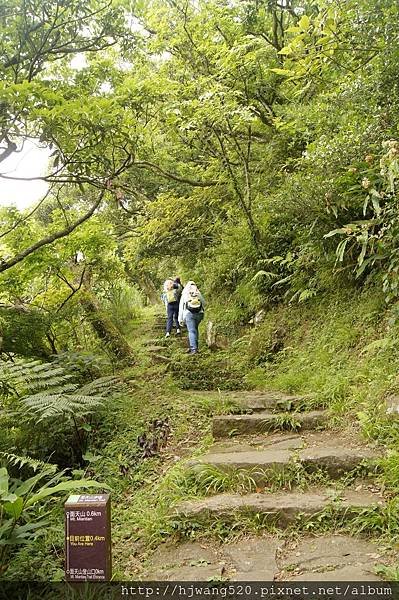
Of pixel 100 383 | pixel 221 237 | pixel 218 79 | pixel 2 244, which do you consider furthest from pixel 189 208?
pixel 100 383

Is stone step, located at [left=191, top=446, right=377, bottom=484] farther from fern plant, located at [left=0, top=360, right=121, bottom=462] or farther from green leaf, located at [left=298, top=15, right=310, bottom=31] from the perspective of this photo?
green leaf, located at [left=298, top=15, right=310, bottom=31]

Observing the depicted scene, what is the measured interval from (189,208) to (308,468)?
310 inches

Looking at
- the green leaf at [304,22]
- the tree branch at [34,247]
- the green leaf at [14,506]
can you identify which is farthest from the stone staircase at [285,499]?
the green leaf at [304,22]

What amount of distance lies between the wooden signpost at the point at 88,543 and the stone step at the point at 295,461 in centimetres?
147

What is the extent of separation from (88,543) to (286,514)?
5.13 ft

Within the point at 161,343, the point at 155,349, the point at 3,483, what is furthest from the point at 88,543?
the point at 161,343

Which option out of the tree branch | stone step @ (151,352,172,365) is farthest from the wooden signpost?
stone step @ (151,352,172,365)

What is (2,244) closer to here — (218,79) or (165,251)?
(218,79)

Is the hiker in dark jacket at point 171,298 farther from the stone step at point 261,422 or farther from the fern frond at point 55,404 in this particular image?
the fern frond at point 55,404

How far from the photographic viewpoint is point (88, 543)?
3.14 metres

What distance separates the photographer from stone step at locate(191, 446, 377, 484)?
4152mm

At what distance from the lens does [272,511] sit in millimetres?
3729

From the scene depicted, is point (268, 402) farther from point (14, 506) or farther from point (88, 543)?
point (14, 506)

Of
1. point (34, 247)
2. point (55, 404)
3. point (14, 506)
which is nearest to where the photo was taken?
point (14, 506)
